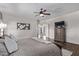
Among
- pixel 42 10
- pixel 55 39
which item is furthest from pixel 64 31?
pixel 42 10

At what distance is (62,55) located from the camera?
173 centimetres

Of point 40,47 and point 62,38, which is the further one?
Answer: point 62,38

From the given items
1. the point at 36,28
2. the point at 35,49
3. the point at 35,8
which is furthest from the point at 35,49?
the point at 35,8

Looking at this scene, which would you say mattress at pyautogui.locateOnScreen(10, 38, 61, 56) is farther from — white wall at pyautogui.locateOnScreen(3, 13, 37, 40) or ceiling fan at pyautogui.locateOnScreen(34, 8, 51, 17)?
ceiling fan at pyautogui.locateOnScreen(34, 8, 51, 17)

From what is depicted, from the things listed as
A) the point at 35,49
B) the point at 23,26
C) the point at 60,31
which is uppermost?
the point at 23,26

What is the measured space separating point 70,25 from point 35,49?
86 cm

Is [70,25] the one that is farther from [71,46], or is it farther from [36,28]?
[36,28]

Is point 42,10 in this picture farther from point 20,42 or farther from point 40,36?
point 20,42

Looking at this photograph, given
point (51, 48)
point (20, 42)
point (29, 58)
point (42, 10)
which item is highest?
point (42, 10)

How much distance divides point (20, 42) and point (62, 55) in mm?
852

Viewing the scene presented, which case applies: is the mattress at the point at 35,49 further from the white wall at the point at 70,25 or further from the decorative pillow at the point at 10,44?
the white wall at the point at 70,25

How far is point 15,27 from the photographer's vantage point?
1.78m

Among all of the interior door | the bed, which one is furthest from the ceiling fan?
the bed

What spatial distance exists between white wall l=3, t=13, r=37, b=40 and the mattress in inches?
5.0
